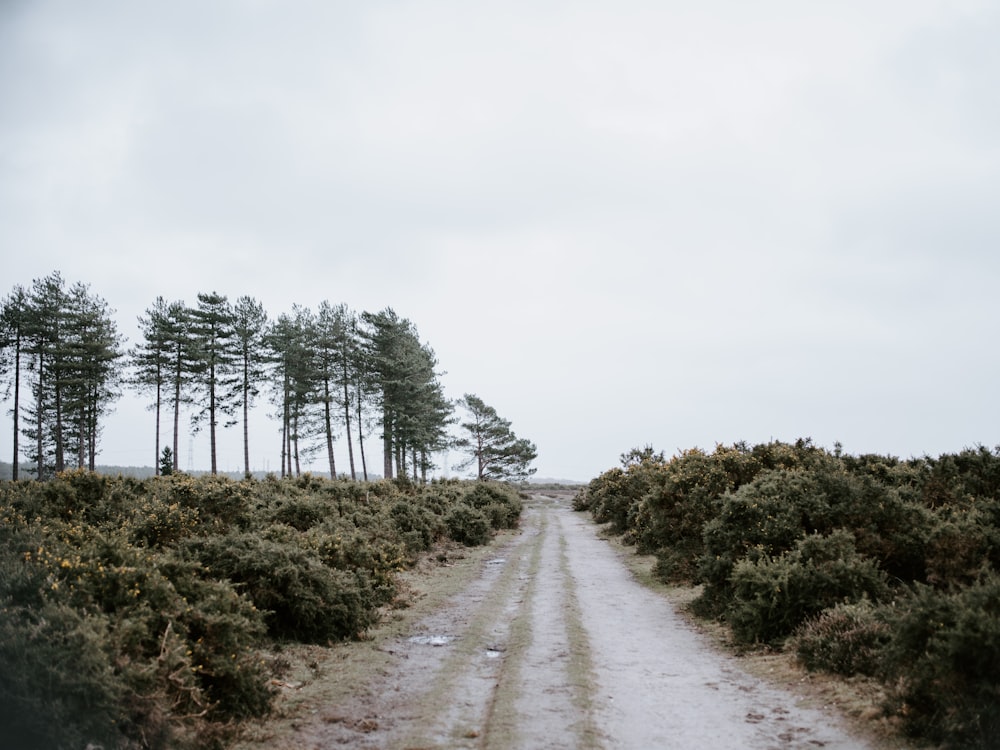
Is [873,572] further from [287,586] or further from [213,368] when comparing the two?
[213,368]

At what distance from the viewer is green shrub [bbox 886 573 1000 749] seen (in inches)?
230

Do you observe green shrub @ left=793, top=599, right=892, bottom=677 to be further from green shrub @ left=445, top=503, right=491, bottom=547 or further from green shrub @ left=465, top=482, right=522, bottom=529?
green shrub @ left=465, top=482, right=522, bottom=529

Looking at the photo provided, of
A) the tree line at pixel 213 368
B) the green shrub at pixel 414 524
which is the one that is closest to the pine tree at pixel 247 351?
the tree line at pixel 213 368

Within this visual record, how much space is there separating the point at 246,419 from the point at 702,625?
42.4 meters

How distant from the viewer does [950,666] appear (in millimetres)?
6059

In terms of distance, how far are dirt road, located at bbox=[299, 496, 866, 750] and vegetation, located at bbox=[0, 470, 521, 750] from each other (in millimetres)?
1227

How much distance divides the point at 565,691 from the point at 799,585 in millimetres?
4586

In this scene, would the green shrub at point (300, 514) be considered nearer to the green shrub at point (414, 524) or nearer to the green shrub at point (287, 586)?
the green shrub at point (414, 524)

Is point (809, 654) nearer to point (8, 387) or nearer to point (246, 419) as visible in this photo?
point (246, 419)

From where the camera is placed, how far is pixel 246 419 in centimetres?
4753

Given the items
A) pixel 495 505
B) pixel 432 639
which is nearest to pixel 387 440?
pixel 495 505

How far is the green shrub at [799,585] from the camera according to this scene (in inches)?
392

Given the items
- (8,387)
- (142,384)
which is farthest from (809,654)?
(8,387)

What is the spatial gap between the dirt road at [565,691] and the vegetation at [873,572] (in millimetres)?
964
